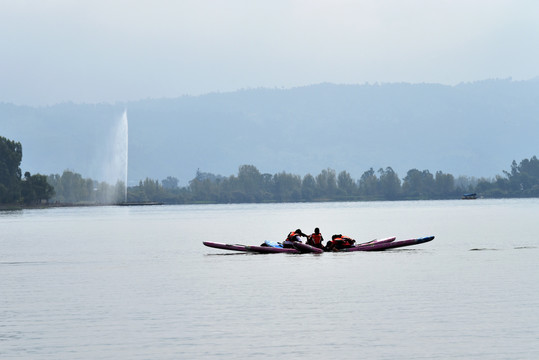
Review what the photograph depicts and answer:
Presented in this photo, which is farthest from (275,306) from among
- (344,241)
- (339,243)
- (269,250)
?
(344,241)

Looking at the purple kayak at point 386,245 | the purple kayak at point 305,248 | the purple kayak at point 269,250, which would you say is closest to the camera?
the purple kayak at point 305,248

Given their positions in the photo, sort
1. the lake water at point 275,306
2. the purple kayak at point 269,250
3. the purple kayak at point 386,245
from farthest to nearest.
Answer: the purple kayak at point 386,245 < the purple kayak at point 269,250 < the lake water at point 275,306

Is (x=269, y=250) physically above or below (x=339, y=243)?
below

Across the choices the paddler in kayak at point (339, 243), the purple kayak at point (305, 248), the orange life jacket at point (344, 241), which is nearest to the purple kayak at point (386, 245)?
the orange life jacket at point (344, 241)

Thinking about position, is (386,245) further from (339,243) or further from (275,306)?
(275,306)

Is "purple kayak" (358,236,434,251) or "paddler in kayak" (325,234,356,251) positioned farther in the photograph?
"purple kayak" (358,236,434,251)

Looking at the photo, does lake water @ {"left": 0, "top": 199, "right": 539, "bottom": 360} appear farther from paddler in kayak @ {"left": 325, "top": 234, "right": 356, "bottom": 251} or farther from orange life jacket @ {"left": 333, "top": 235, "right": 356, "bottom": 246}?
orange life jacket @ {"left": 333, "top": 235, "right": 356, "bottom": 246}

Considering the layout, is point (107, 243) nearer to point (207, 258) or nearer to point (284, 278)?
point (207, 258)

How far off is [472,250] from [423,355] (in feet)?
175

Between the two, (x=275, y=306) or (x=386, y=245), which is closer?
(x=275, y=306)

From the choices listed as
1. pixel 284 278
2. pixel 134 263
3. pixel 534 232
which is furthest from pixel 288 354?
pixel 534 232

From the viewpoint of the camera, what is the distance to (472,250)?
84.9 meters

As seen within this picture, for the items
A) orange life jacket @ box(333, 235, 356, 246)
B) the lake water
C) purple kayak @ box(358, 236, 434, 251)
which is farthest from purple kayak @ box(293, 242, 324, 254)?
purple kayak @ box(358, 236, 434, 251)

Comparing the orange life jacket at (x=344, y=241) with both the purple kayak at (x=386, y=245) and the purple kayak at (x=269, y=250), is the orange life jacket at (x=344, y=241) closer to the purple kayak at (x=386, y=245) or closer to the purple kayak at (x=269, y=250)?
the purple kayak at (x=386, y=245)
